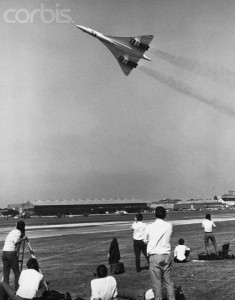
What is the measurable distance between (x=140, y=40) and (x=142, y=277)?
25282mm

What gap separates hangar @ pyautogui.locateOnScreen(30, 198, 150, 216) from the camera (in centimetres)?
15575

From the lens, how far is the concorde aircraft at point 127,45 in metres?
34.4

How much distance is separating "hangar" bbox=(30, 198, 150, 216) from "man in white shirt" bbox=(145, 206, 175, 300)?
14927 centimetres

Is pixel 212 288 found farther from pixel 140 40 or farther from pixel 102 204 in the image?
Result: pixel 102 204

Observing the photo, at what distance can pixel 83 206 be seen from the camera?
159m

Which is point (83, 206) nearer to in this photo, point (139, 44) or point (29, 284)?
point (139, 44)

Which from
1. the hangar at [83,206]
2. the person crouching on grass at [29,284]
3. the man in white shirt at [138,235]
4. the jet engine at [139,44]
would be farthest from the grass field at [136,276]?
the hangar at [83,206]

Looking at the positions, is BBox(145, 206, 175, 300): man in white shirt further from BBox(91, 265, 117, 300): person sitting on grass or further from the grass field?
the grass field

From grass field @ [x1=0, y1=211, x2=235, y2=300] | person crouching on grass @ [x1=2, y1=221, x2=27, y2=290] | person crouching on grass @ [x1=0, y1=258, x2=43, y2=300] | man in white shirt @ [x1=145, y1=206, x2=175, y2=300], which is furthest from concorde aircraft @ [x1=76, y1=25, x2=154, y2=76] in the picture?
person crouching on grass @ [x1=0, y1=258, x2=43, y2=300]

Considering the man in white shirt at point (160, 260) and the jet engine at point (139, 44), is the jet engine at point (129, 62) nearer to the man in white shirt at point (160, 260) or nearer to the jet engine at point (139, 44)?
the jet engine at point (139, 44)

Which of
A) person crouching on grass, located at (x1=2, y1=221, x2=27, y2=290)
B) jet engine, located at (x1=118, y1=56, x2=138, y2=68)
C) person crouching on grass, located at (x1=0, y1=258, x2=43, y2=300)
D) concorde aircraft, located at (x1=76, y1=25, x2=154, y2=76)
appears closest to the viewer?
person crouching on grass, located at (x1=0, y1=258, x2=43, y2=300)

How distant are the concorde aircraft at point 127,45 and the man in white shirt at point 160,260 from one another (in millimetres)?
27723

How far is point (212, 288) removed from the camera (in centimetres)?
1109

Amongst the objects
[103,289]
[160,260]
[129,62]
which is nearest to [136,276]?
[160,260]
